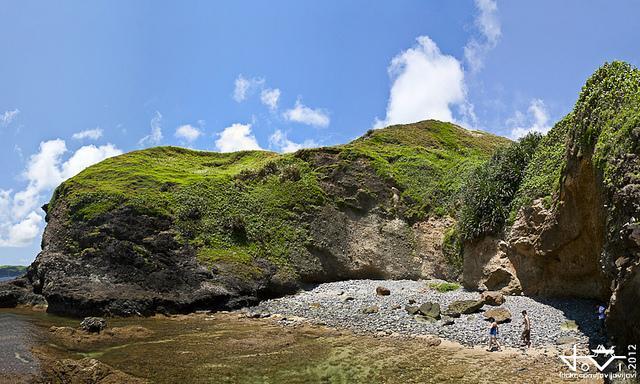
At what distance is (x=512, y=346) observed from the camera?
18.4 m

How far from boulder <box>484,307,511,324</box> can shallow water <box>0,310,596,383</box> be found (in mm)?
3892

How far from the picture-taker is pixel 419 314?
2486 centimetres

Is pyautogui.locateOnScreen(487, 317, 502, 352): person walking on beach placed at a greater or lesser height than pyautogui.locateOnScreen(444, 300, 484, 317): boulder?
lesser

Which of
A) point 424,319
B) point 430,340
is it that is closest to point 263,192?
point 424,319

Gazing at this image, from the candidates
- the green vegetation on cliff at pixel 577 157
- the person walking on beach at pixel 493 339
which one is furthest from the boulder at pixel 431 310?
the green vegetation on cliff at pixel 577 157

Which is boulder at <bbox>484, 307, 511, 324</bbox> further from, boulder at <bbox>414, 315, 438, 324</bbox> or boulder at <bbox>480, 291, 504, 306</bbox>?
boulder at <bbox>414, 315, 438, 324</bbox>

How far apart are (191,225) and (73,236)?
866 centimetres

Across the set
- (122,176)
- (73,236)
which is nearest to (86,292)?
(73,236)

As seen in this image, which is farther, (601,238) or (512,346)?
(601,238)

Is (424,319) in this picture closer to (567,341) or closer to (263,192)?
(567,341)

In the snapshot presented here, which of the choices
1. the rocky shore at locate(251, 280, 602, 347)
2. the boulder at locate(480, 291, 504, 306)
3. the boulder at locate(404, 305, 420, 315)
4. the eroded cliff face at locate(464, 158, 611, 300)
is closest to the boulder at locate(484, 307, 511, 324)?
the rocky shore at locate(251, 280, 602, 347)

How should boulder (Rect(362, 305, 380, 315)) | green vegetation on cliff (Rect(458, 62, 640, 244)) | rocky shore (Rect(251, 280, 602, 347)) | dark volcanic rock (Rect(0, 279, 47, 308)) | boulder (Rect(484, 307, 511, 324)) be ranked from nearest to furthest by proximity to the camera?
green vegetation on cliff (Rect(458, 62, 640, 244)), rocky shore (Rect(251, 280, 602, 347)), boulder (Rect(484, 307, 511, 324)), boulder (Rect(362, 305, 380, 315)), dark volcanic rock (Rect(0, 279, 47, 308))

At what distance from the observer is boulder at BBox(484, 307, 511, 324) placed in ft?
70.9

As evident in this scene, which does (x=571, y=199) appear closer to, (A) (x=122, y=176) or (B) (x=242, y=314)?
(B) (x=242, y=314)
